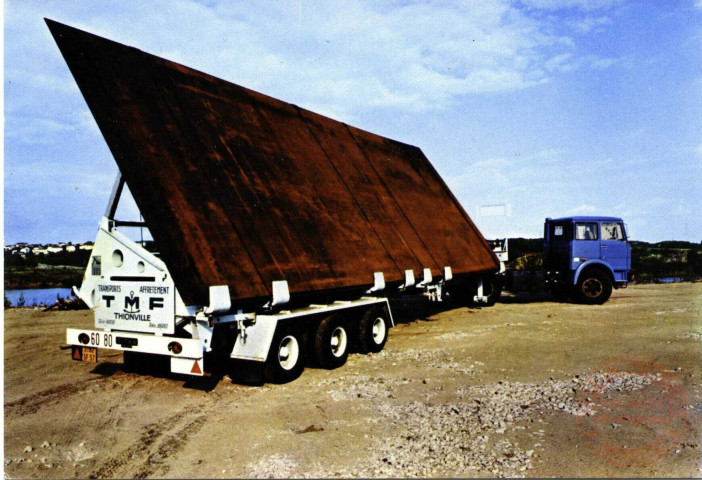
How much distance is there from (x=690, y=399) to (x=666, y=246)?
1660 inches

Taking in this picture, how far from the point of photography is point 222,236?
6.08 meters

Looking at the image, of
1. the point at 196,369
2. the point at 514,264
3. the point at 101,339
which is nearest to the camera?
the point at 196,369

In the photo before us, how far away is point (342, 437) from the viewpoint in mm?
4629

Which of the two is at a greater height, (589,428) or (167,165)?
(167,165)

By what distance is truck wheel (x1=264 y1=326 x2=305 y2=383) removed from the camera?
6332 millimetres

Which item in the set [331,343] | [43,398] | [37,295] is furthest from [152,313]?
[37,295]

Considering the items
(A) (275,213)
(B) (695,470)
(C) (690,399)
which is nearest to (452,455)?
(B) (695,470)

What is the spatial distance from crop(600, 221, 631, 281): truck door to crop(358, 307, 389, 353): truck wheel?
31.6 ft

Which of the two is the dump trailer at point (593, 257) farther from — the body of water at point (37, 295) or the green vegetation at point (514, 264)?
the body of water at point (37, 295)

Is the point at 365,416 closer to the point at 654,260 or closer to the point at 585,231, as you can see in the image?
the point at 585,231

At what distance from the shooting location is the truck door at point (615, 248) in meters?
15.0

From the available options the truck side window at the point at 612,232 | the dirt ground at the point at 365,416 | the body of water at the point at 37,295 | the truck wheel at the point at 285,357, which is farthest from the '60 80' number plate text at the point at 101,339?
the truck side window at the point at 612,232

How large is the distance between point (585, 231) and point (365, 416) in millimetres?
12418

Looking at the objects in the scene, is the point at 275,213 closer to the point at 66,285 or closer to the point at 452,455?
the point at 452,455
